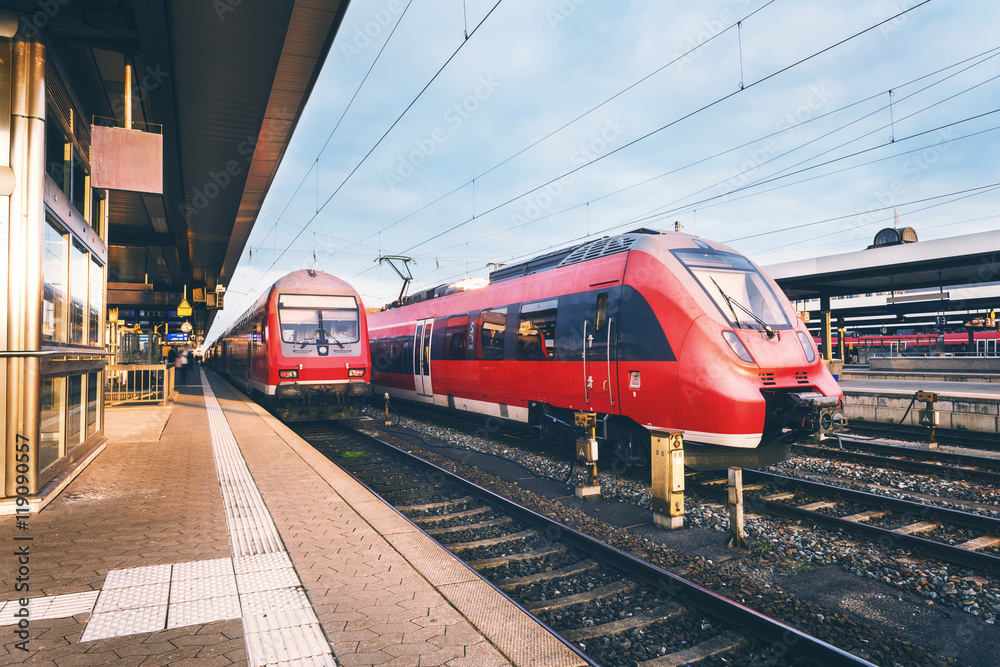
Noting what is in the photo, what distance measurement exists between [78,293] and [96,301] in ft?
3.94

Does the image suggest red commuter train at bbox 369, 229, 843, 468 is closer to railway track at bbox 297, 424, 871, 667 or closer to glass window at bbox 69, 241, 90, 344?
railway track at bbox 297, 424, 871, 667

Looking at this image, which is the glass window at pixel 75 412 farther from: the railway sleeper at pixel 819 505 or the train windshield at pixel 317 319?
the railway sleeper at pixel 819 505

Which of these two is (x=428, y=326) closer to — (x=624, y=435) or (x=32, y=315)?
(x=624, y=435)

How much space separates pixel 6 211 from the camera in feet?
17.3

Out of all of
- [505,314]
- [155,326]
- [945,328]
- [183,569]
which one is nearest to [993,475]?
[505,314]

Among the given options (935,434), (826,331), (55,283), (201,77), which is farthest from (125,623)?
(826,331)

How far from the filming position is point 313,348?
13094 millimetres

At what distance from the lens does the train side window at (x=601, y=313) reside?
8.09m

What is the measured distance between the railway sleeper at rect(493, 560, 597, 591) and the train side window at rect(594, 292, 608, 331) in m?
3.89

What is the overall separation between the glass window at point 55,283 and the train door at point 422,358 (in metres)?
8.58

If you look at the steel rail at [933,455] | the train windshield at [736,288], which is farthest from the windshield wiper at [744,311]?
the steel rail at [933,455]

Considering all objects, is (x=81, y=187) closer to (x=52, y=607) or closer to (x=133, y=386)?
(x=52, y=607)

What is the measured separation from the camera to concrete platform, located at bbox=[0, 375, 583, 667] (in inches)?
116

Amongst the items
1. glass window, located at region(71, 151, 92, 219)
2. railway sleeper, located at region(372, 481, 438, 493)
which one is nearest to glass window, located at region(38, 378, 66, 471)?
glass window, located at region(71, 151, 92, 219)
